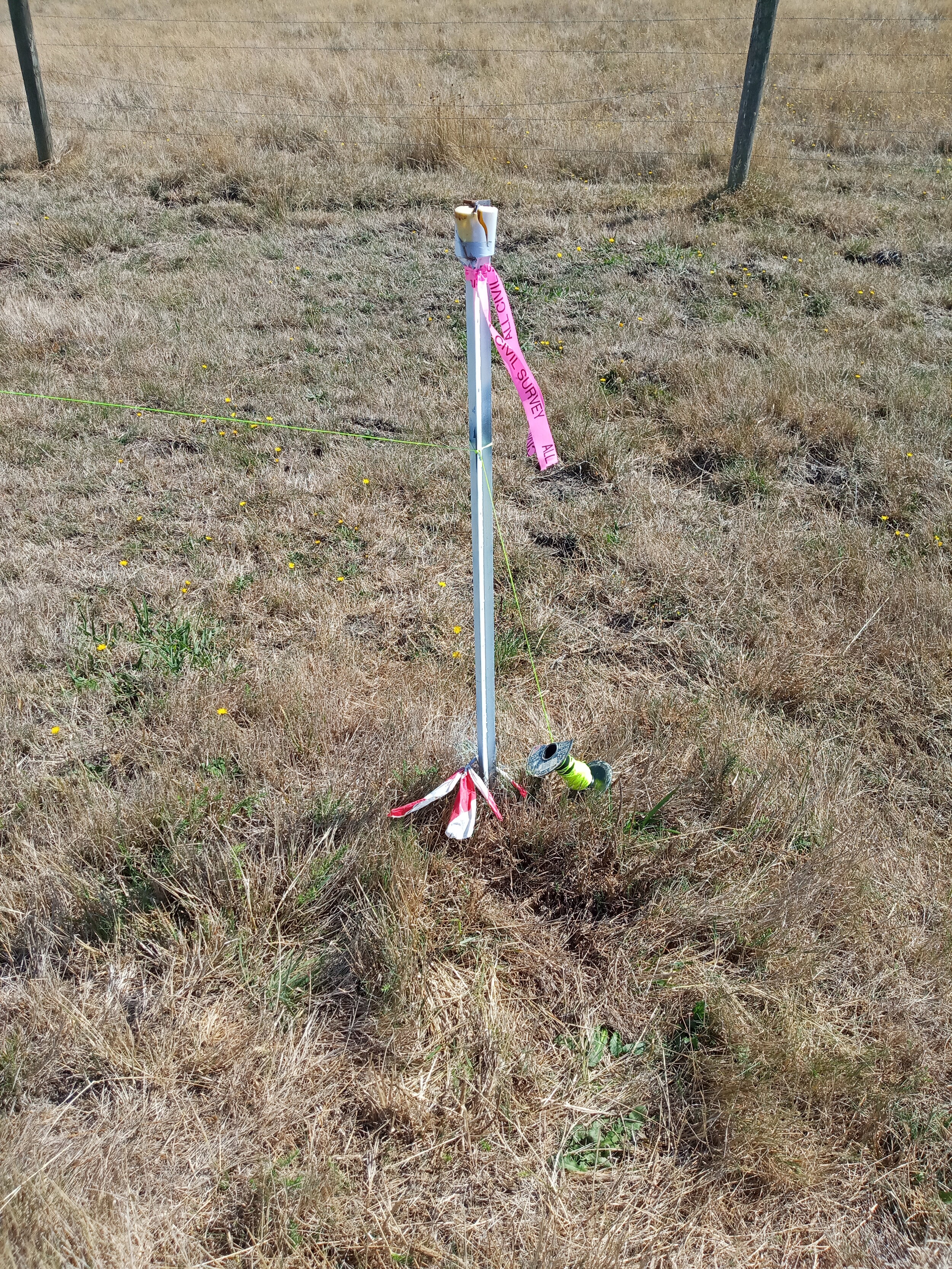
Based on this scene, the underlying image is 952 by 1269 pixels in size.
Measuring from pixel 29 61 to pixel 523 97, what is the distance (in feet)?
16.3

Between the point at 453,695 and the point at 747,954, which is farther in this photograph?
the point at 453,695

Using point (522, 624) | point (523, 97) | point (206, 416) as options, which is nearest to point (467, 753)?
point (522, 624)

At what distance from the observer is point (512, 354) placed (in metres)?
2.20

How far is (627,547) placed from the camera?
4.08 metres

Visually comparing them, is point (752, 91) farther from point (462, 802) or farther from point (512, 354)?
point (462, 802)

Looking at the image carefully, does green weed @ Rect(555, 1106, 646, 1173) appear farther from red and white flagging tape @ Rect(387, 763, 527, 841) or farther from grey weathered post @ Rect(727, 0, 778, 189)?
grey weathered post @ Rect(727, 0, 778, 189)

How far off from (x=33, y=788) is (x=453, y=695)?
4.38ft

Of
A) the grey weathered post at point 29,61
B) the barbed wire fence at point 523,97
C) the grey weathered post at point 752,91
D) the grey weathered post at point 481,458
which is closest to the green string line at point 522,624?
the grey weathered post at point 481,458

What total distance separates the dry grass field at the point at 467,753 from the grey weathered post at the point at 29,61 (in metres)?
2.18

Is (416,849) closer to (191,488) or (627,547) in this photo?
Result: (627,547)

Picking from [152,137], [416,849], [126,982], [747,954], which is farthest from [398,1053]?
[152,137]

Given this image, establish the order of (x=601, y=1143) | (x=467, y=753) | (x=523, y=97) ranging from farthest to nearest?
(x=523, y=97) < (x=467, y=753) < (x=601, y=1143)

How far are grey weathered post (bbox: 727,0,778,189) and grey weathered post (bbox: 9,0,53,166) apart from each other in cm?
611

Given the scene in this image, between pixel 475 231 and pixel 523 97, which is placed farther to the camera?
pixel 523 97
